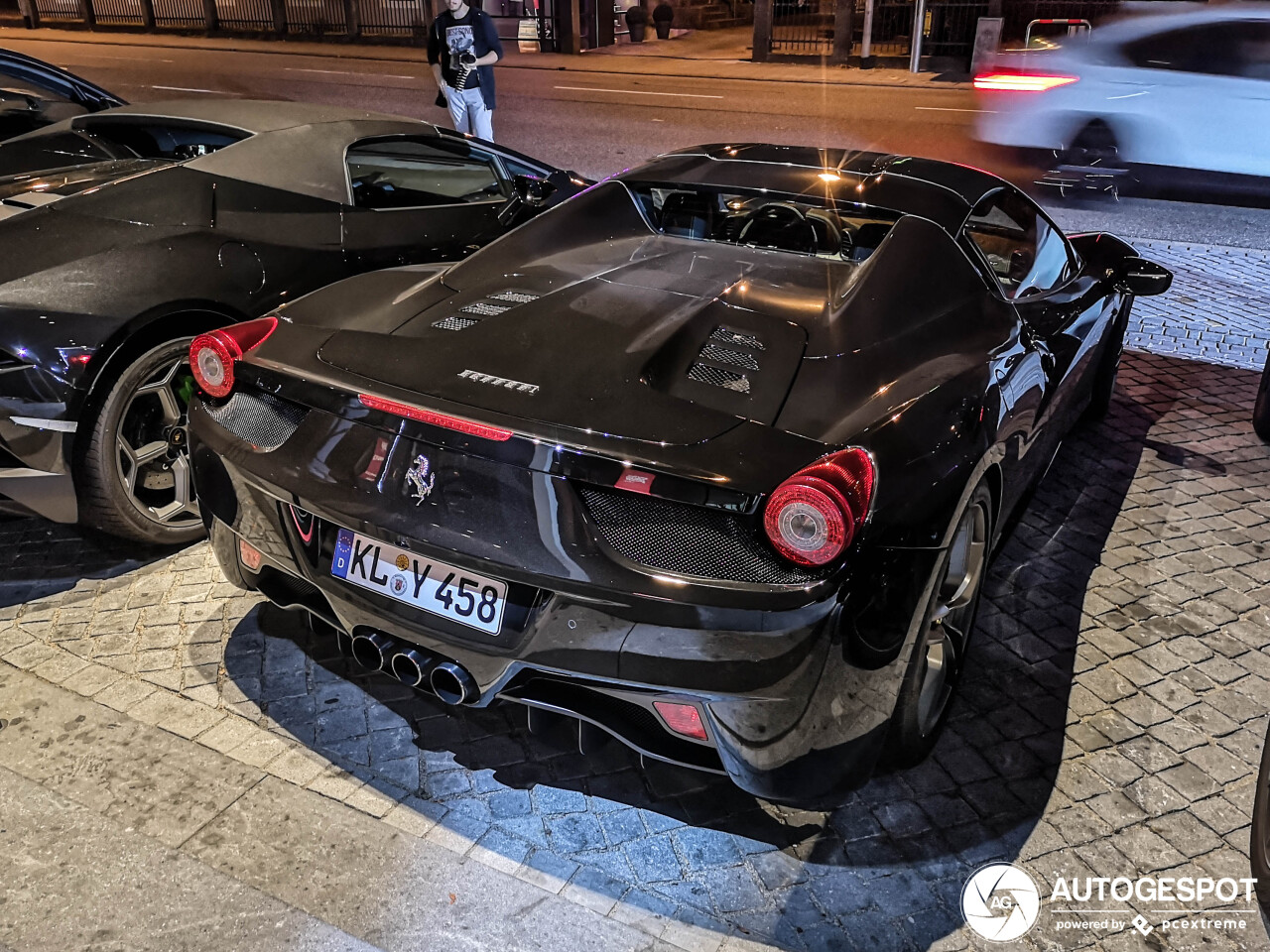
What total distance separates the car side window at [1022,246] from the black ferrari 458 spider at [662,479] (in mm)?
450

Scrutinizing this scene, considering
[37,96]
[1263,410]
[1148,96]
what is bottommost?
[1263,410]

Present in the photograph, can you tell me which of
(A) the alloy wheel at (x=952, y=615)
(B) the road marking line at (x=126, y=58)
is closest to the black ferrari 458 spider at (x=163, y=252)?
(A) the alloy wheel at (x=952, y=615)

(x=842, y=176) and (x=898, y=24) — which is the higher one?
(x=898, y=24)

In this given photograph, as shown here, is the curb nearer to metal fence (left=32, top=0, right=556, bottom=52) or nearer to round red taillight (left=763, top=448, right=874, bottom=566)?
metal fence (left=32, top=0, right=556, bottom=52)

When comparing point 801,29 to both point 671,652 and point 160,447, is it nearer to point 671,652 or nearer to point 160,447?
point 160,447

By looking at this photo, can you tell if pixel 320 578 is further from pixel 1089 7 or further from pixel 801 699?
pixel 1089 7

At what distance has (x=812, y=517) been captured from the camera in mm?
2094

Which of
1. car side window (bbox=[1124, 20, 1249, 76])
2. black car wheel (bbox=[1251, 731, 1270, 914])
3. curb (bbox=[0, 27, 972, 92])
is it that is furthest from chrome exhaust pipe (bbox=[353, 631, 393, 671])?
curb (bbox=[0, 27, 972, 92])


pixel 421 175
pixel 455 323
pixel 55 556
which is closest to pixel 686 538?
pixel 455 323

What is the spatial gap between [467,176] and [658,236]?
2.42 meters

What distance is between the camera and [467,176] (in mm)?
5602

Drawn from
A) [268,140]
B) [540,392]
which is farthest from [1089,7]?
[540,392]

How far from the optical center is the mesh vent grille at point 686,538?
213 centimetres

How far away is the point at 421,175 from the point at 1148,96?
290 inches
